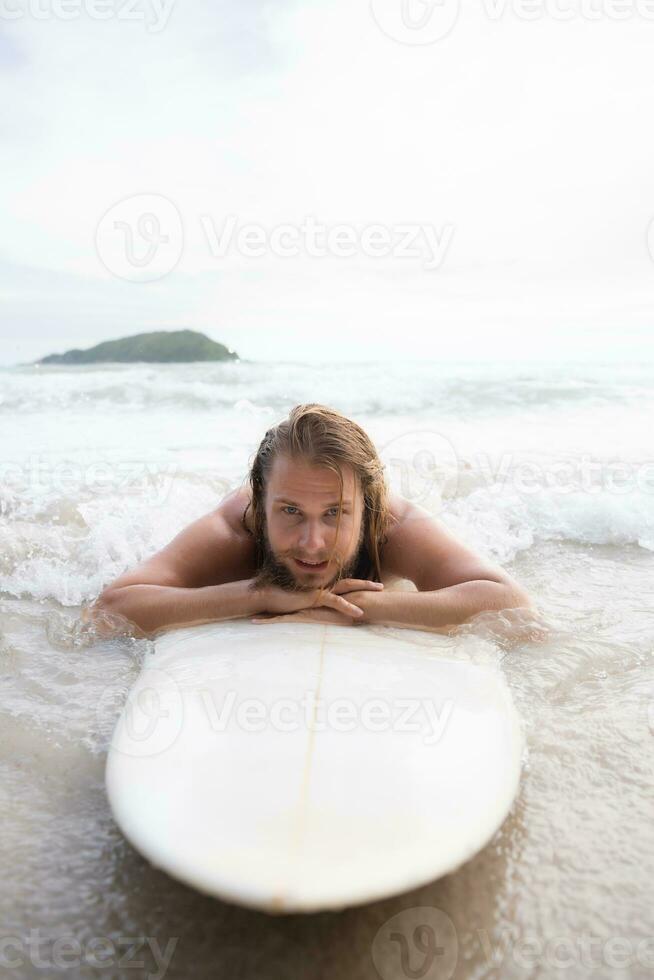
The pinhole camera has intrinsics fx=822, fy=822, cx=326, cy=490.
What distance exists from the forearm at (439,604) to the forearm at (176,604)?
40 cm

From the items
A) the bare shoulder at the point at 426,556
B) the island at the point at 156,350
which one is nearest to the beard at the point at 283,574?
the bare shoulder at the point at 426,556

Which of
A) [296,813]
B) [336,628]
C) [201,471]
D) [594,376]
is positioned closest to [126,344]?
[594,376]

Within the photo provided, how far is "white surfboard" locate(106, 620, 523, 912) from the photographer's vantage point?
1.51 meters

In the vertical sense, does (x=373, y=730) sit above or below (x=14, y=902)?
above

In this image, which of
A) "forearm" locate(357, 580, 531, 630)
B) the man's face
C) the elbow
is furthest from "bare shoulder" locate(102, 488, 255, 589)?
"forearm" locate(357, 580, 531, 630)

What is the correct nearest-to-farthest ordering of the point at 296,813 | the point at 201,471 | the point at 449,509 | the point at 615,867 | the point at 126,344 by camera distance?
the point at 296,813
the point at 615,867
the point at 449,509
the point at 201,471
the point at 126,344

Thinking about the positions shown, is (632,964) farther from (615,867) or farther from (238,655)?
(238,655)

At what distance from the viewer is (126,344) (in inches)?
608

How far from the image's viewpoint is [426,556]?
3.14 metres

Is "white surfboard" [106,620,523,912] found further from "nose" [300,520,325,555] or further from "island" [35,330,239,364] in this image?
"island" [35,330,239,364]

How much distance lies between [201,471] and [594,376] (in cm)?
980

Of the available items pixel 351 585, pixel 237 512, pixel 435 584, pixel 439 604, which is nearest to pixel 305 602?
pixel 351 585

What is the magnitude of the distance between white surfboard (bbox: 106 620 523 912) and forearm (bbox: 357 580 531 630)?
25 cm

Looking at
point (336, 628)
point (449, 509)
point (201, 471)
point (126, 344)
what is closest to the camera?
point (336, 628)
